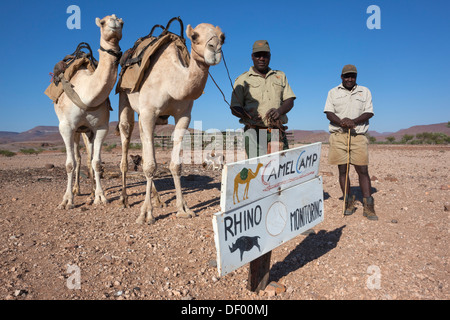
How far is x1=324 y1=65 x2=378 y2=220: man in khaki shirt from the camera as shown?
16.6 ft

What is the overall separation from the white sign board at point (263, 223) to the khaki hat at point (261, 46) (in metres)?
1.83

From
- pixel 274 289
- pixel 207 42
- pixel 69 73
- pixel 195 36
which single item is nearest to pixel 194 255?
pixel 274 289

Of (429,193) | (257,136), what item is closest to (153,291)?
(257,136)

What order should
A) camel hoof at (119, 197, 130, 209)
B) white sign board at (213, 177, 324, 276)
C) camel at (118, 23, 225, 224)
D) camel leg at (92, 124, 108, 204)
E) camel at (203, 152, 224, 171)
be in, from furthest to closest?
camel at (203, 152, 224, 171) → camel leg at (92, 124, 108, 204) → camel hoof at (119, 197, 130, 209) → camel at (118, 23, 225, 224) → white sign board at (213, 177, 324, 276)

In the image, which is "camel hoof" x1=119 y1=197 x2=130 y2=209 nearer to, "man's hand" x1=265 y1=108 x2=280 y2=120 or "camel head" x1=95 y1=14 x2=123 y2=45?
"camel head" x1=95 y1=14 x2=123 y2=45

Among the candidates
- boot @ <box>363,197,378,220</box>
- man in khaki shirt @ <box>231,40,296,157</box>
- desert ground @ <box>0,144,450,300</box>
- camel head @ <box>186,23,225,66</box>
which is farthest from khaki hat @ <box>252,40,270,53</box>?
boot @ <box>363,197,378,220</box>

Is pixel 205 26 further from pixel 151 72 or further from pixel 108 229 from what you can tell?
pixel 108 229

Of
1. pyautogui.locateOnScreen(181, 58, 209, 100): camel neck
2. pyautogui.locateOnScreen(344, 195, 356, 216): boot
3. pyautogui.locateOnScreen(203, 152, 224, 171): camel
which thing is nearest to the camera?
pyautogui.locateOnScreen(181, 58, 209, 100): camel neck

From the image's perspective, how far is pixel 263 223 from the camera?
8.70 feet

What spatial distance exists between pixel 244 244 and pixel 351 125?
332cm

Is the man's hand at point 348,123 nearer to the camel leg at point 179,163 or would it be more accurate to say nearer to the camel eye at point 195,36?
the camel leg at point 179,163

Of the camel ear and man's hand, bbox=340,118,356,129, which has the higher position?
the camel ear

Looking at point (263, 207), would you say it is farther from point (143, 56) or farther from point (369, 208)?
point (143, 56)

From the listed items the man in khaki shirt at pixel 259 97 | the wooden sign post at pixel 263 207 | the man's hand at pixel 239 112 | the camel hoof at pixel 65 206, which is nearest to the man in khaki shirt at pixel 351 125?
the man in khaki shirt at pixel 259 97
